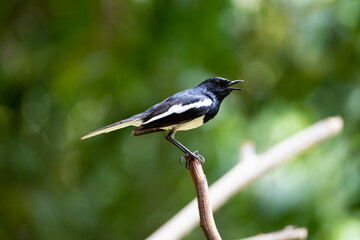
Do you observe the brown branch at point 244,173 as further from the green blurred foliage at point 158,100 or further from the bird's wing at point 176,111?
the bird's wing at point 176,111

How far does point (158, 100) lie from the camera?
11.2 ft

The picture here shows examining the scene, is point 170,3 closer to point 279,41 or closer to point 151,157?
point 279,41

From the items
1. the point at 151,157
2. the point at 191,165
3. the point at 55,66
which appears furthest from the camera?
the point at 151,157

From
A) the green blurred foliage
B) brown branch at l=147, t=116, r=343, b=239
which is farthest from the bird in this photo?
the green blurred foliage

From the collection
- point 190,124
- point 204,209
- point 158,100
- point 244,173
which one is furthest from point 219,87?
point 158,100

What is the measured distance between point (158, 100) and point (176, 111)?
1.88 meters

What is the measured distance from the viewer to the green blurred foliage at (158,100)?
312cm

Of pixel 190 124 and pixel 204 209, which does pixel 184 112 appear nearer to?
pixel 190 124

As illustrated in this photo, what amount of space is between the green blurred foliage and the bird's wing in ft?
5.08

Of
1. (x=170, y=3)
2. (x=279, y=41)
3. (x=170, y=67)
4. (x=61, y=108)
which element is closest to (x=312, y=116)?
(x=279, y=41)

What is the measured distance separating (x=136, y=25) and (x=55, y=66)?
2.25 feet

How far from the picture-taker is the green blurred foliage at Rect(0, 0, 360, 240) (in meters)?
3.12

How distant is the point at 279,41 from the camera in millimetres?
3658

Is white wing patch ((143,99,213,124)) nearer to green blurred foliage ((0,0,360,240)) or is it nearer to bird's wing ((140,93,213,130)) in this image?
bird's wing ((140,93,213,130))
